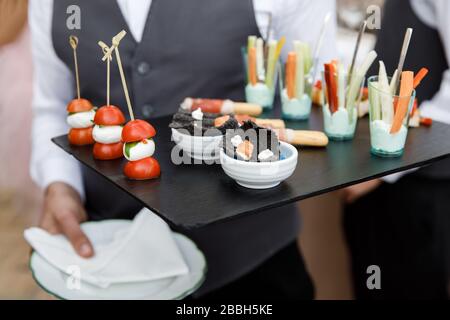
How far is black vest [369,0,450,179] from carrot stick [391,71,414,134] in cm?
83

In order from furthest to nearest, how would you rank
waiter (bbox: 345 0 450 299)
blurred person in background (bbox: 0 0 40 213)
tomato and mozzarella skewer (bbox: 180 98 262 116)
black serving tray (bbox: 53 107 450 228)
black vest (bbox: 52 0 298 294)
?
1. blurred person in background (bbox: 0 0 40 213)
2. waiter (bbox: 345 0 450 299)
3. black vest (bbox: 52 0 298 294)
4. tomato and mozzarella skewer (bbox: 180 98 262 116)
5. black serving tray (bbox: 53 107 450 228)

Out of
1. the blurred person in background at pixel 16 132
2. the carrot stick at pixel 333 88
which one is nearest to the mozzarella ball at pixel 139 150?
the carrot stick at pixel 333 88

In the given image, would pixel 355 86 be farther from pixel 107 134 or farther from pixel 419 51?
Result: pixel 419 51

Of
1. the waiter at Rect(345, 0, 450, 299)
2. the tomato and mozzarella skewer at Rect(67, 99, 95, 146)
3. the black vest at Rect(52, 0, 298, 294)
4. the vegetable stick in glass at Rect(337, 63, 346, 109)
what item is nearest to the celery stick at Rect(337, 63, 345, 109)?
the vegetable stick in glass at Rect(337, 63, 346, 109)

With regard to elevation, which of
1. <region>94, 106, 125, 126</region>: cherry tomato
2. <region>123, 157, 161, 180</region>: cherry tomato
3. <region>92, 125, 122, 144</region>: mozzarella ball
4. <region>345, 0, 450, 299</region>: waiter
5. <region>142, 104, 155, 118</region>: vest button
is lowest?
<region>345, 0, 450, 299</region>: waiter

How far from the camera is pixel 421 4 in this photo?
1.72 meters

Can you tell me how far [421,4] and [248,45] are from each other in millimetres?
782

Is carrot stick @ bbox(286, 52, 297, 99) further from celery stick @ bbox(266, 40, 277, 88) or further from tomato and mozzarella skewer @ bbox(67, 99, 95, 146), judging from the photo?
tomato and mozzarella skewer @ bbox(67, 99, 95, 146)

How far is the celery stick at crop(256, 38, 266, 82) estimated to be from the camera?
1173 millimetres

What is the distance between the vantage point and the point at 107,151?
0.94 meters

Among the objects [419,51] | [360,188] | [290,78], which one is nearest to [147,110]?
[290,78]

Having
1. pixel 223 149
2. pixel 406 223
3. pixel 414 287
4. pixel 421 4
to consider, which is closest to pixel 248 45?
pixel 223 149

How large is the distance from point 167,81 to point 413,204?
97cm

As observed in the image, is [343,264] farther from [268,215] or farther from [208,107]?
[208,107]
